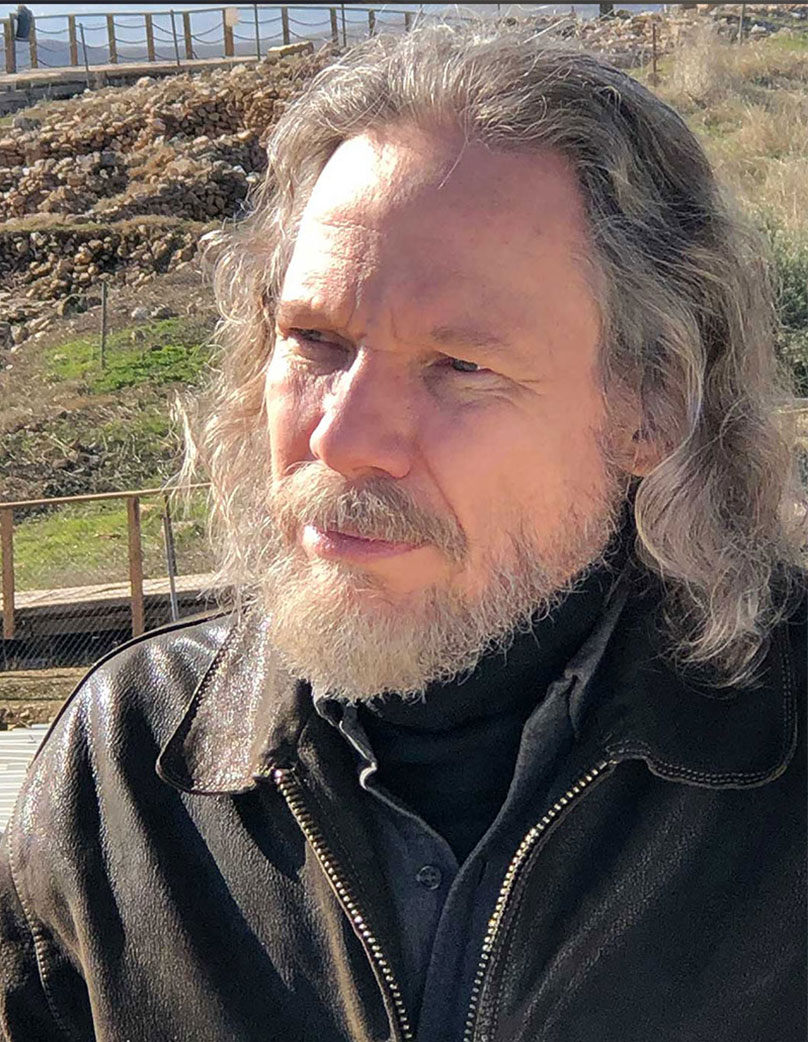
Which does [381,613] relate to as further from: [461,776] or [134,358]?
[134,358]

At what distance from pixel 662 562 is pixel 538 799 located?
0.35 m

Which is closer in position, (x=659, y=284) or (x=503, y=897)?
(x=503, y=897)

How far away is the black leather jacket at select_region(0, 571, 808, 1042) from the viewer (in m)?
1.21

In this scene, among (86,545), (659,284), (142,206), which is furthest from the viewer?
(142,206)

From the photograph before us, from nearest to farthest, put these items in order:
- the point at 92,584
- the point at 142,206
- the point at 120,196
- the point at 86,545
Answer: the point at 92,584 < the point at 86,545 < the point at 142,206 < the point at 120,196

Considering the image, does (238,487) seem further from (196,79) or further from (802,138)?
(196,79)

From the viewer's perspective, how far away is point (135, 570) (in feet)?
26.1

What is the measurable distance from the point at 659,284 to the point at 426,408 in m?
0.36

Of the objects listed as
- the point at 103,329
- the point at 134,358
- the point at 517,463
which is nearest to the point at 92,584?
the point at 134,358

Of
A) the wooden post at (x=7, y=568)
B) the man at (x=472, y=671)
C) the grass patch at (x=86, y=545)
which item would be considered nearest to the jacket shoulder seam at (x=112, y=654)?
the man at (x=472, y=671)

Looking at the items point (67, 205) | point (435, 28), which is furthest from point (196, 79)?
point (435, 28)

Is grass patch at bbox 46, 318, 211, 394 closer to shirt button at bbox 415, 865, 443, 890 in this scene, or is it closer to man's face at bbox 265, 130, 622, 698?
man's face at bbox 265, 130, 622, 698

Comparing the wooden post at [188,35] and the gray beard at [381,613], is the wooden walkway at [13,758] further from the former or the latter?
the wooden post at [188,35]

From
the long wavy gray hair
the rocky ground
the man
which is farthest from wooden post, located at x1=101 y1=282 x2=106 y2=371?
the man
